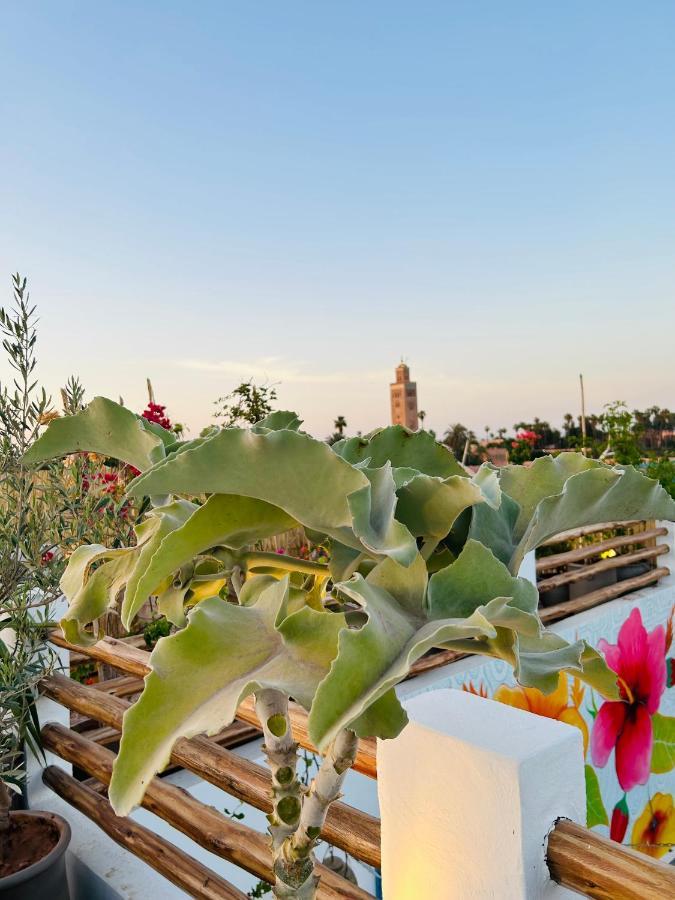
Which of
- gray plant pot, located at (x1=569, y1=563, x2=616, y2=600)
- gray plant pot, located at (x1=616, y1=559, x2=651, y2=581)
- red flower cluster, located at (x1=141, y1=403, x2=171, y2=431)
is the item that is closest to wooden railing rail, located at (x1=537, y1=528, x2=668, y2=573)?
gray plant pot, located at (x1=616, y1=559, x2=651, y2=581)

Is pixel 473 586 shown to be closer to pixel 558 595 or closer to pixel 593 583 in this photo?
pixel 558 595

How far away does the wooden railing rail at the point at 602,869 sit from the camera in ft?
2.76

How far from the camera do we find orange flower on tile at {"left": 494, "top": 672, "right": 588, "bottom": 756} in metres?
4.18

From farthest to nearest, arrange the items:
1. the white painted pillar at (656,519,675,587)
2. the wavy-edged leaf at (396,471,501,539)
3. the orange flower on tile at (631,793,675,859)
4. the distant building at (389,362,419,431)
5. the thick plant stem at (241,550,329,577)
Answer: the distant building at (389,362,419,431) → the white painted pillar at (656,519,675,587) → the orange flower on tile at (631,793,675,859) → the thick plant stem at (241,550,329,577) → the wavy-edged leaf at (396,471,501,539)

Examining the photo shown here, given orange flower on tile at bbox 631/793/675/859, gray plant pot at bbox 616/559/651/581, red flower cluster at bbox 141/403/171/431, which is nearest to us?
red flower cluster at bbox 141/403/171/431

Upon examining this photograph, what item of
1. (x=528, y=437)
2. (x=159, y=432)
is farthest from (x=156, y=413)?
(x=528, y=437)

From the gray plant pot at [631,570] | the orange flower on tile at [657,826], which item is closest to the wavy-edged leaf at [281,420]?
the orange flower on tile at [657,826]

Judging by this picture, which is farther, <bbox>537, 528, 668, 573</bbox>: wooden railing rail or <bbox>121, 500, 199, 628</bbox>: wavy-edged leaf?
<bbox>537, 528, 668, 573</bbox>: wooden railing rail

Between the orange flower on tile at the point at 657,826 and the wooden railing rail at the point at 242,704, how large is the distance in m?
4.56

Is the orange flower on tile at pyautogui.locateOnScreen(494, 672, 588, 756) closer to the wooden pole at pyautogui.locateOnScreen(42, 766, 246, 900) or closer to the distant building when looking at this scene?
the wooden pole at pyautogui.locateOnScreen(42, 766, 246, 900)

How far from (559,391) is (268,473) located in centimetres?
1620

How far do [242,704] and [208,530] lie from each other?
1052 millimetres

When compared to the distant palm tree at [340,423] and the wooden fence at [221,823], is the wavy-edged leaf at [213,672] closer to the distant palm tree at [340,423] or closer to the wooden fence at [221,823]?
the wooden fence at [221,823]

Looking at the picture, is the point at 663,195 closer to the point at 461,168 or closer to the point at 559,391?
the point at 461,168
